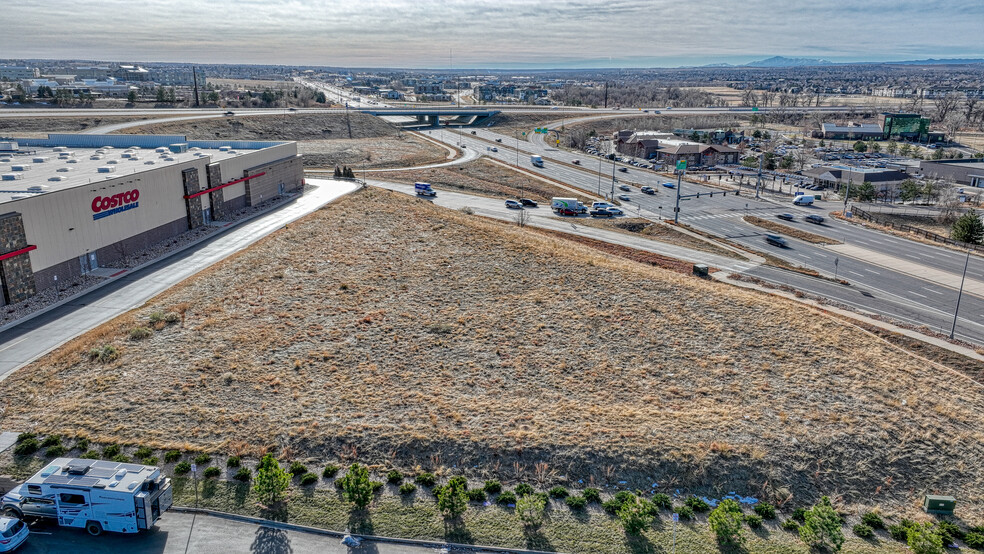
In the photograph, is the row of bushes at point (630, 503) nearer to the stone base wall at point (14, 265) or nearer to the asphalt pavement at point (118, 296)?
the asphalt pavement at point (118, 296)

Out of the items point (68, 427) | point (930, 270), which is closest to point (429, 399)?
point (68, 427)

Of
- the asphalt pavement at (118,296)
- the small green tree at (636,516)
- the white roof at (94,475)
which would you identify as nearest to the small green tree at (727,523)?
the small green tree at (636,516)

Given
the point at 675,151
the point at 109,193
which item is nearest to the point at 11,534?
the point at 109,193

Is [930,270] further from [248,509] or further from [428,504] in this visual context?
[248,509]

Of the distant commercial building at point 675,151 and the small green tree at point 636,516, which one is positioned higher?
the distant commercial building at point 675,151

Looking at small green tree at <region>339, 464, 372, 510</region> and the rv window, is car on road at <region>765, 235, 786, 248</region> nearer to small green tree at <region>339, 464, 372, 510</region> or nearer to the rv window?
small green tree at <region>339, 464, 372, 510</region>

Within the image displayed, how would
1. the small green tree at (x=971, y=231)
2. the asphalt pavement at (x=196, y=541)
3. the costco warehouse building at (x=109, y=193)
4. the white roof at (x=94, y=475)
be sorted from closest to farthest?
1. the asphalt pavement at (x=196, y=541)
2. the white roof at (x=94, y=475)
3. the costco warehouse building at (x=109, y=193)
4. the small green tree at (x=971, y=231)

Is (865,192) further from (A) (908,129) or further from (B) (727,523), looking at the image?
(A) (908,129)
